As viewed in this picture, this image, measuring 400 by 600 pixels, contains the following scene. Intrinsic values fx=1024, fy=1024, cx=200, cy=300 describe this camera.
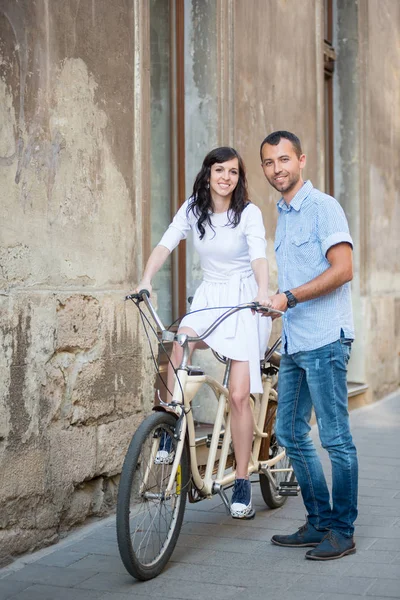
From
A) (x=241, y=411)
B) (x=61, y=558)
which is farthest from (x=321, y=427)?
(x=61, y=558)

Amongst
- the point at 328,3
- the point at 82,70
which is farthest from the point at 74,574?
the point at 328,3

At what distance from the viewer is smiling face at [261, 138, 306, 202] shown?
188 inches

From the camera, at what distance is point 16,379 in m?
4.92

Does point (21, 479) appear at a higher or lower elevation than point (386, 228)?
lower

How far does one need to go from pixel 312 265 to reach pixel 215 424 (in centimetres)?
98

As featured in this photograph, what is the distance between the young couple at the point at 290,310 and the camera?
15.5 ft

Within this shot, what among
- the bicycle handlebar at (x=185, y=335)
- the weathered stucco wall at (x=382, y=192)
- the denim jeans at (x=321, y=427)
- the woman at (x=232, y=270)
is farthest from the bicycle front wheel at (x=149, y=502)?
the weathered stucco wall at (x=382, y=192)

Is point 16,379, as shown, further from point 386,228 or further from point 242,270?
point 386,228

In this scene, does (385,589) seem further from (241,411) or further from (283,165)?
(283,165)

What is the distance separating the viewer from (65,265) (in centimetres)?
540

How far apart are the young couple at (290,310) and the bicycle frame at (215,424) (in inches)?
2.5

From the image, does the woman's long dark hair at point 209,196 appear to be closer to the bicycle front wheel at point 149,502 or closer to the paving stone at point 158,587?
the bicycle front wheel at point 149,502

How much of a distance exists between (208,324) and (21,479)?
1.19m

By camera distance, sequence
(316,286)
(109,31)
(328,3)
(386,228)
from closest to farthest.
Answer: (316,286), (109,31), (328,3), (386,228)
